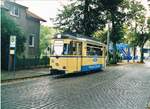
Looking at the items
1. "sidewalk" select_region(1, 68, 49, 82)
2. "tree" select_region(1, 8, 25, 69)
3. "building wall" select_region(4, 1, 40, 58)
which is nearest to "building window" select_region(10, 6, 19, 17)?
"building wall" select_region(4, 1, 40, 58)

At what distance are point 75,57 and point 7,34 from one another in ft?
19.4

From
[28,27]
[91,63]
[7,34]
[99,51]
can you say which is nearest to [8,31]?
[7,34]

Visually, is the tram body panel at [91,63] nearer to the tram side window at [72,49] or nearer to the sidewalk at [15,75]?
the tram side window at [72,49]

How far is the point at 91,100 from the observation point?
1302 centimetres

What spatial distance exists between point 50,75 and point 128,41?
51.5 metres

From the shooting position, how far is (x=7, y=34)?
2680 centimetres

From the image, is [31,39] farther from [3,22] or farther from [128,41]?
[128,41]

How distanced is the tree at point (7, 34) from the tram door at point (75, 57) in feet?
17.1

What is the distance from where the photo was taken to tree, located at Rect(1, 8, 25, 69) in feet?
87.7

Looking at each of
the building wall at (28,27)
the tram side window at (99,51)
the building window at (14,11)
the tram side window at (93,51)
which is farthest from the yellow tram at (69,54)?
the building wall at (28,27)

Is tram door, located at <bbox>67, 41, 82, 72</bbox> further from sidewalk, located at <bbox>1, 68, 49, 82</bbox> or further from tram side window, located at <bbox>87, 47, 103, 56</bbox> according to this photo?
sidewalk, located at <bbox>1, 68, 49, 82</bbox>

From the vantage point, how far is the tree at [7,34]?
26719 mm

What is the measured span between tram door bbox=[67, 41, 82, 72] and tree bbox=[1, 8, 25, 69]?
206 inches

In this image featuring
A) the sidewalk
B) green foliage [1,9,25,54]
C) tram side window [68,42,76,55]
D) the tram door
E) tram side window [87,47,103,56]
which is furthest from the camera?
tram side window [87,47,103,56]
